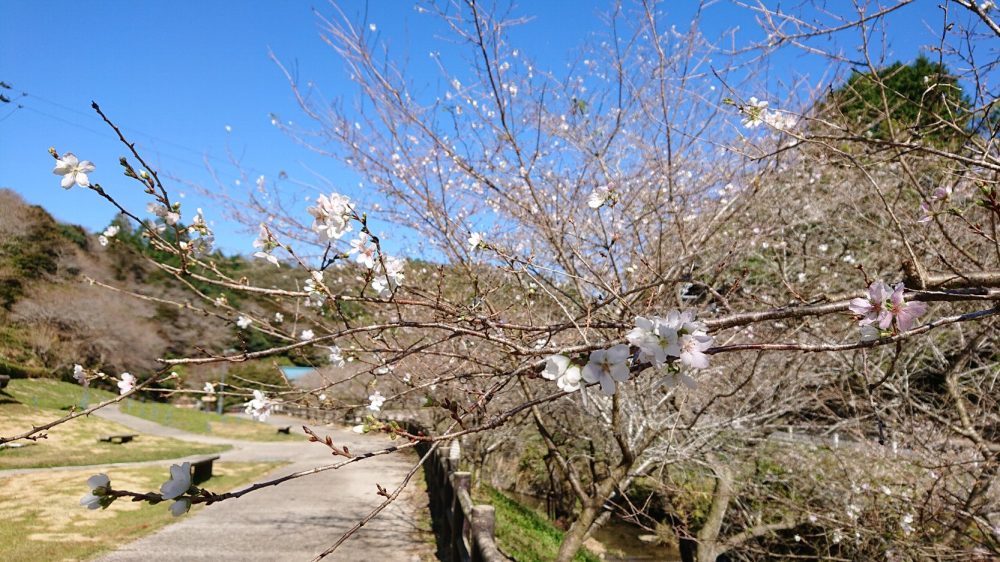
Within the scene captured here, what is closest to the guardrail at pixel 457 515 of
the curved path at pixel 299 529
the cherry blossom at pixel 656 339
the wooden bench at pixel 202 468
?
the curved path at pixel 299 529

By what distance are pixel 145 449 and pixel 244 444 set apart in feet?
18.4

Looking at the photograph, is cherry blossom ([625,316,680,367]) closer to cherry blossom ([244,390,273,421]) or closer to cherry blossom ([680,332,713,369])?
cherry blossom ([680,332,713,369])

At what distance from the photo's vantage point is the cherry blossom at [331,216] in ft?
5.64

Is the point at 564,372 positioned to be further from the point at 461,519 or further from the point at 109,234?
the point at 461,519

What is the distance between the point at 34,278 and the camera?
9148 millimetres

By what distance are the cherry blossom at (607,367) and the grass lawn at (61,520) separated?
206 inches

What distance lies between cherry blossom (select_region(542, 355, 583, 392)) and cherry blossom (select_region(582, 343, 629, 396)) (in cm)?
2

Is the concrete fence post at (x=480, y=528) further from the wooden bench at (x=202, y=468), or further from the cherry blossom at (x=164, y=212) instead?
the wooden bench at (x=202, y=468)

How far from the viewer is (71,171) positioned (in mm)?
1522

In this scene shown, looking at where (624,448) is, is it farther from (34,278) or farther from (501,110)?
(34,278)

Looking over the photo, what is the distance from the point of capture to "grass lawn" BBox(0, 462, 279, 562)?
5.03 meters

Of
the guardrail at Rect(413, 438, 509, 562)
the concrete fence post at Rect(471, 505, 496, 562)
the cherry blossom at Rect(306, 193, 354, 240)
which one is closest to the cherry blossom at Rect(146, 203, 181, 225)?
the cherry blossom at Rect(306, 193, 354, 240)

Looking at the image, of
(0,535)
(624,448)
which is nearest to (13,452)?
(0,535)

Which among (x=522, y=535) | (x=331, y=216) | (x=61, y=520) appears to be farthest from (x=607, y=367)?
(x=61, y=520)
